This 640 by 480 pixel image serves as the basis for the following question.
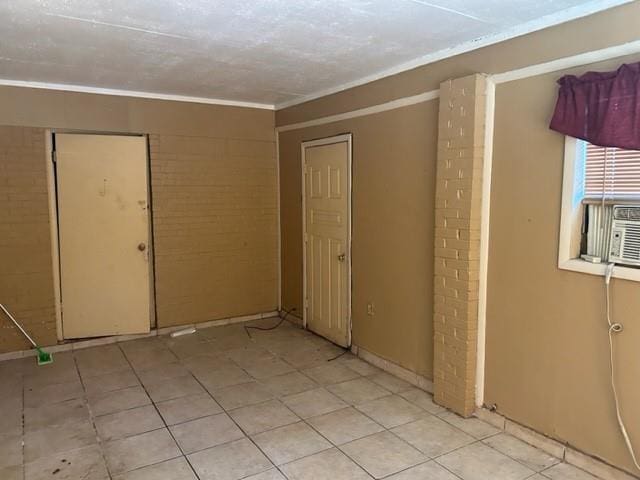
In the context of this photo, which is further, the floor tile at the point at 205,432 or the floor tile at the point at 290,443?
the floor tile at the point at 205,432

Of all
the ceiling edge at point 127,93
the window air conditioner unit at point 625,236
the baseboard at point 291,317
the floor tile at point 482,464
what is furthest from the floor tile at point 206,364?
the window air conditioner unit at point 625,236

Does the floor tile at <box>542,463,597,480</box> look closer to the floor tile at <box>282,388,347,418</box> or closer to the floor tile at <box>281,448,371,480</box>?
the floor tile at <box>281,448,371,480</box>

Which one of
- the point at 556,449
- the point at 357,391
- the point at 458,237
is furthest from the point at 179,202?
the point at 556,449

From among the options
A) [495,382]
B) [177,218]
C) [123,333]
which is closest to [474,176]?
[495,382]

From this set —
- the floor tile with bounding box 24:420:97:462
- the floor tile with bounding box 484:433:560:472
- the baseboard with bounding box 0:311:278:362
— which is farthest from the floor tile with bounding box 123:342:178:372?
the floor tile with bounding box 484:433:560:472

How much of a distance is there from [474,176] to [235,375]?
2533 millimetres

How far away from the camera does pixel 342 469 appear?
265cm

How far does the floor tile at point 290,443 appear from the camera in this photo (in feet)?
9.14

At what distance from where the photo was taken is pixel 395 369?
3.96m

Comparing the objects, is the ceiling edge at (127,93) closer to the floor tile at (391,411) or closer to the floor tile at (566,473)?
the floor tile at (391,411)

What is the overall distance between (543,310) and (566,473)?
0.89 meters

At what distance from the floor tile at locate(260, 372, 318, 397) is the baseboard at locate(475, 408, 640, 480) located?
132 cm

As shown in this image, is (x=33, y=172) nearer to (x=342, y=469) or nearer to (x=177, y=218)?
(x=177, y=218)

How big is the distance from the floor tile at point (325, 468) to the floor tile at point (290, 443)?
0.20 ft
